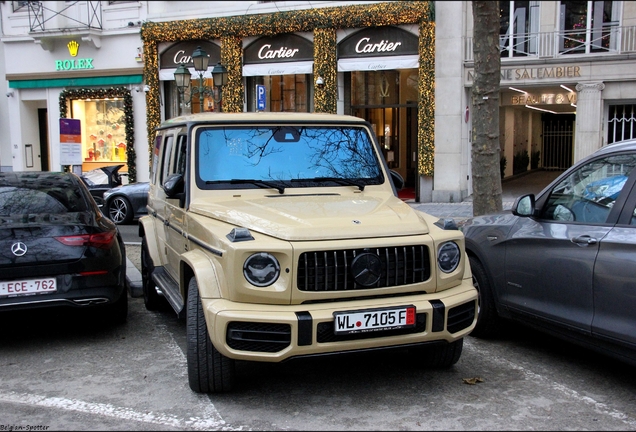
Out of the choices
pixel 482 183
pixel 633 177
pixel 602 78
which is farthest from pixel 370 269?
pixel 602 78

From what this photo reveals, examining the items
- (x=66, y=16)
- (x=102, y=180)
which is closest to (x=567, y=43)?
(x=102, y=180)

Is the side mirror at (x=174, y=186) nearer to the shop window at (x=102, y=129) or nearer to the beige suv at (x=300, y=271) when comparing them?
the beige suv at (x=300, y=271)

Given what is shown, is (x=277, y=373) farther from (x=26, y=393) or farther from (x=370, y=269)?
(x=26, y=393)

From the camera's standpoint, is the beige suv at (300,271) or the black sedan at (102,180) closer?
the beige suv at (300,271)

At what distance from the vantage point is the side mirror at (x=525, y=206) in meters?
5.12

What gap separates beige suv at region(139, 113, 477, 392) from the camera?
3971 millimetres

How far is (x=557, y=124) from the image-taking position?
88.0 feet

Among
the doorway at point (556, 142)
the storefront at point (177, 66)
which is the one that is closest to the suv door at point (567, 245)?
the storefront at point (177, 66)

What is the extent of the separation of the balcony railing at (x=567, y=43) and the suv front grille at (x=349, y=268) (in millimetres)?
13737

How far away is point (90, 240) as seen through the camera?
5723 mm

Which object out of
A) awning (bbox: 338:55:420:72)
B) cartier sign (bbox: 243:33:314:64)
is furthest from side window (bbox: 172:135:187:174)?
cartier sign (bbox: 243:33:314:64)

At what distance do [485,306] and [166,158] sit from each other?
130 inches

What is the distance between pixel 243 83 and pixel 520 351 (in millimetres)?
17425

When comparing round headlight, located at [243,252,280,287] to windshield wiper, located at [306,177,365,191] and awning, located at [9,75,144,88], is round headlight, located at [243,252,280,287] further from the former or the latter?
awning, located at [9,75,144,88]
